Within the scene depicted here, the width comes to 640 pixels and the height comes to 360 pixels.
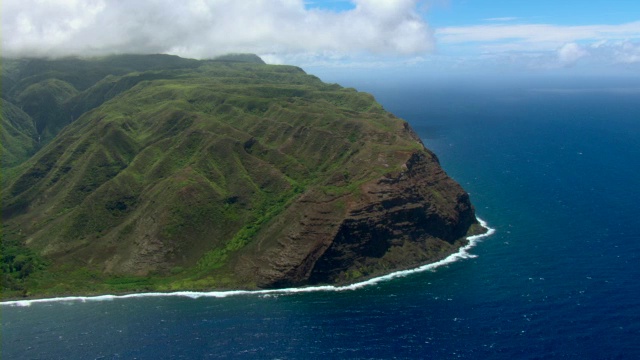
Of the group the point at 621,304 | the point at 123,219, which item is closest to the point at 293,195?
the point at 123,219

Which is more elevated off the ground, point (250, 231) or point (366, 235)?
point (366, 235)

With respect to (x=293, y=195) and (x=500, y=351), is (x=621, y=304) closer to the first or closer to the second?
(x=500, y=351)

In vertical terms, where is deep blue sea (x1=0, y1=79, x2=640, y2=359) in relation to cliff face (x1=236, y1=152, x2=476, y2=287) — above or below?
below

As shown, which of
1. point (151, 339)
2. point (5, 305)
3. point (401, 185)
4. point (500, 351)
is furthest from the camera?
point (401, 185)

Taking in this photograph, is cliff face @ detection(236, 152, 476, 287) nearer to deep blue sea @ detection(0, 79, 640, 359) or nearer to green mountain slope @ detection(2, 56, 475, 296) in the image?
green mountain slope @ detection(2, 56, 475, 296)

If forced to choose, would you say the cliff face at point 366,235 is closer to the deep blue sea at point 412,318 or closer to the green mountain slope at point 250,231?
the green mountain slope at point 250,231

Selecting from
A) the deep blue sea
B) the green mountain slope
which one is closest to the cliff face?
the green mountain slope

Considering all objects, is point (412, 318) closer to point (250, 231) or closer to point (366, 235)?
point (366, 235)

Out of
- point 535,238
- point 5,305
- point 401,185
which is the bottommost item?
point 5,305

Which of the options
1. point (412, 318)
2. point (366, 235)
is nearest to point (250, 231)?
point (366, 235)

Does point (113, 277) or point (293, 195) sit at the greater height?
point (293, 195)

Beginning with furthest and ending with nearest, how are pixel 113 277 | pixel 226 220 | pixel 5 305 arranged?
pixel 226 220
pixel 113 277
pixel 5 305
